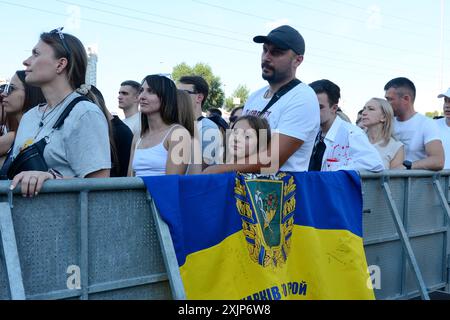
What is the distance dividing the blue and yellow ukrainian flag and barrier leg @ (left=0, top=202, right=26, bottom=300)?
72 centimetres

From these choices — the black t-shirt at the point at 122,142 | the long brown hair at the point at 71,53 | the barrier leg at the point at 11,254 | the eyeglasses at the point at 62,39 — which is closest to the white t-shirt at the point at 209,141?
the black t-shirt at the point at 122,142

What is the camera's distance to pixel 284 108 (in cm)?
347

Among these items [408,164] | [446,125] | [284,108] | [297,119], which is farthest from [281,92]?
[446,125]

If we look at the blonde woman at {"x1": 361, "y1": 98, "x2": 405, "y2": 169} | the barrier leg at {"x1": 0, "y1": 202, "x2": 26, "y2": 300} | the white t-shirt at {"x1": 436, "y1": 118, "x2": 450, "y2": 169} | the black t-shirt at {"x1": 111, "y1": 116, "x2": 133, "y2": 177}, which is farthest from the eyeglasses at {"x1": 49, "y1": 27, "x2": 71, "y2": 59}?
the white t-shirt at {"x1": 436, "y1": 118, "x2": 450, "y2": 169}

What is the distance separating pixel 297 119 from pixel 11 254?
1997 mm

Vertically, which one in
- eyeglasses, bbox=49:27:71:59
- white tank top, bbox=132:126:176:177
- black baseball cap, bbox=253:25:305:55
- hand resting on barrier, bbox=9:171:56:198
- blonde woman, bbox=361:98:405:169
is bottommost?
hand resting on barrier, bbox=9:171:56:198

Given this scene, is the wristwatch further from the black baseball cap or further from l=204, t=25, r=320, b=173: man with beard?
the black baseball cap

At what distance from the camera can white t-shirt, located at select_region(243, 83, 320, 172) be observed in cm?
341

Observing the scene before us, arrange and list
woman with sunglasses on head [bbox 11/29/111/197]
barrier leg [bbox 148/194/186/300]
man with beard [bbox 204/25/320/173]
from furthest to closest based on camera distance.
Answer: man with beard [bbox 204/25/320/173] → woman with sunglasses on head [bbox 11/29/111/197] → barrier leg [bbox 148/194/186/300]

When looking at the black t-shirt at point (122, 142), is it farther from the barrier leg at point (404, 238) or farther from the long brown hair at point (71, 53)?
the barrier leg at point (404, 238)

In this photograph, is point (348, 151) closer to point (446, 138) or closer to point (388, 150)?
point (388, 150)

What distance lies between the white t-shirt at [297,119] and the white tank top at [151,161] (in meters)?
0.77

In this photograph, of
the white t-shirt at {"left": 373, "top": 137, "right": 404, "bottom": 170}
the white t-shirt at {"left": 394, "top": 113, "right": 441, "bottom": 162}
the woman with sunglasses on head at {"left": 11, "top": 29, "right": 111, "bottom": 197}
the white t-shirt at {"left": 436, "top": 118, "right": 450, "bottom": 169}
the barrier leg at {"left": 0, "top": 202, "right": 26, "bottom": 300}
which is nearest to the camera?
the barrier leg at {"left": 0, "top": 202, "right": 26, "bottom": 300}
